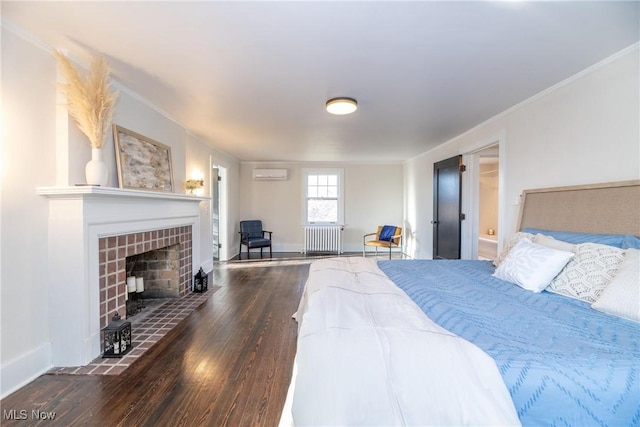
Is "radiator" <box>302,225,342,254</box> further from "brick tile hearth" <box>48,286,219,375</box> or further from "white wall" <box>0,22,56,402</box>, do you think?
"white wall" <box>0,22,56,402</box>

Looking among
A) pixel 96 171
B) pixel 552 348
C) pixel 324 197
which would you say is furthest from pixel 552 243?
pixel 324 197

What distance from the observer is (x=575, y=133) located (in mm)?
2283

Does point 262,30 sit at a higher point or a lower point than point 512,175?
higher

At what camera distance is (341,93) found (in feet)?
8.54

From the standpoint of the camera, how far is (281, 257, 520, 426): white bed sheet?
0.84 meters

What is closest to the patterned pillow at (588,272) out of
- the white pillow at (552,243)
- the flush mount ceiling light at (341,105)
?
the white pillow at (552,243)

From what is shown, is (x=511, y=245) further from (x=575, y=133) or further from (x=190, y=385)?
(x=190, y=385)

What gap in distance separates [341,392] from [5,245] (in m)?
2.19

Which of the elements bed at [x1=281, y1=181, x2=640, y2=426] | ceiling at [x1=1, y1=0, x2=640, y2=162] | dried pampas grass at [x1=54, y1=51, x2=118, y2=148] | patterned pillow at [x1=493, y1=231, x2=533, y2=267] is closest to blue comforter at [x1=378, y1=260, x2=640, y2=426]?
bed at [x1=281, y1=181, x2=640, y2=426]

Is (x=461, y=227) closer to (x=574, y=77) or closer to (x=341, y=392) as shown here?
(x=574, y=77)

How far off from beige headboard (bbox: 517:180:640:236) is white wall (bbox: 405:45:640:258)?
102mm

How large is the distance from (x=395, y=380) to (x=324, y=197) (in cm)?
598

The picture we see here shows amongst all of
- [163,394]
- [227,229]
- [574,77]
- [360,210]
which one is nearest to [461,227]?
[574,77]

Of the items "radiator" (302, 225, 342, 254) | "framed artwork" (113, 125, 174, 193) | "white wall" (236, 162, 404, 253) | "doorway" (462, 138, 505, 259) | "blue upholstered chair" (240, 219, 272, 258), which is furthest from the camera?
"white wall" (236, 162, 404, 253)
